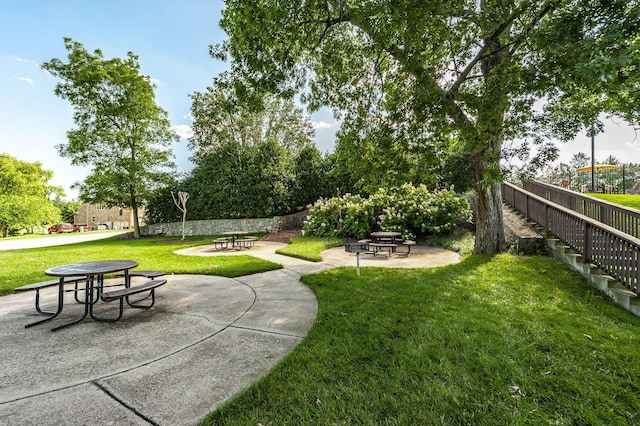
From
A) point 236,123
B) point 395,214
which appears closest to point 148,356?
point 395,214

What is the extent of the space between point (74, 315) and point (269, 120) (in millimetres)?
20010

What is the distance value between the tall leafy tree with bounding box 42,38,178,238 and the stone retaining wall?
3.52m

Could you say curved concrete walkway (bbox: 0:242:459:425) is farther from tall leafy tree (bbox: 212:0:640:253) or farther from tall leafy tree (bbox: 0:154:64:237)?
tall leafy tree (bbox: 0:154:64:237)

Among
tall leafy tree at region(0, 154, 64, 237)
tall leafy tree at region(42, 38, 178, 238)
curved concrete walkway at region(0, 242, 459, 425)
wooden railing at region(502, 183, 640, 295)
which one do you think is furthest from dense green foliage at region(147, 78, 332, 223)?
tall leafy tree at region(0, 154, 64, 237)

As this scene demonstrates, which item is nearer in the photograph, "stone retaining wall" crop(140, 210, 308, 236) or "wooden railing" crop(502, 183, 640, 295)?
"wooden railing" crop(502, 183, 640, 295)

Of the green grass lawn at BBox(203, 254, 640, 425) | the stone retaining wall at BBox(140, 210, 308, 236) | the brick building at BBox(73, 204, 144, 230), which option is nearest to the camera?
the green grass lawn at BBox(203, 254, 640, 425)

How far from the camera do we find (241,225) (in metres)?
16.9

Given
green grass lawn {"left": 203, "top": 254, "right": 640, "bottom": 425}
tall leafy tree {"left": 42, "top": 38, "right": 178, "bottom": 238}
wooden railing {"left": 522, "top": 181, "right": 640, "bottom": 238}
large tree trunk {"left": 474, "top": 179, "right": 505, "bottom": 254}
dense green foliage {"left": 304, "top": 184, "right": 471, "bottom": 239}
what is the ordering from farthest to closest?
tall leafy tree {"left": 42, "top": 38, "right": 178, "bottom": 238}
dense green foliage {"left": 304, "top": 184, "right": 471, "bottom": 239}
large tree trunk {"left": 474, "top": 179, "right": 505, "bottom": 254}
wooden railing {"left": 522, "top": 181, "right": 640, "bottom": 238}
green grass lawn {"left": 203, "top": 254, "right": 640, "bottom": 425}

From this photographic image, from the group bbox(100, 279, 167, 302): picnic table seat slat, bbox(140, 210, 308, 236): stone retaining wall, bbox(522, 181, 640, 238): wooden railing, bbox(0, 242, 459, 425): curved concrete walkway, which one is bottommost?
bbox(0, 242, 459, 425): curved concrete walkway

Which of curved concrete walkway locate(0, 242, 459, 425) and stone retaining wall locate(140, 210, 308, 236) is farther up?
stone retaining wall locate(140, 210, 308, 236)

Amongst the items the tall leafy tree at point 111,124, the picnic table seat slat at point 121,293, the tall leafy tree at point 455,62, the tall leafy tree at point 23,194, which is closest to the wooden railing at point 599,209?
the tall leafy tree at point 455,62

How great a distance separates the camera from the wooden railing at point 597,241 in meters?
4.16

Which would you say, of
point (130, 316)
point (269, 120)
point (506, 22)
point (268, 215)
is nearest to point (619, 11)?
point (506, 22)

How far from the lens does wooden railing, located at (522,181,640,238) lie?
232 inches
